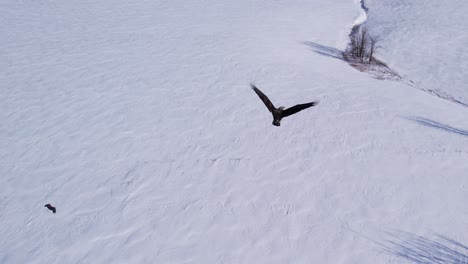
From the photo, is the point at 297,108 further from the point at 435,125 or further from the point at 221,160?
→ the point at 435,125

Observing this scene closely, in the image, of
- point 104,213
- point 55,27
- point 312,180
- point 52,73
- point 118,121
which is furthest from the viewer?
point 55,27

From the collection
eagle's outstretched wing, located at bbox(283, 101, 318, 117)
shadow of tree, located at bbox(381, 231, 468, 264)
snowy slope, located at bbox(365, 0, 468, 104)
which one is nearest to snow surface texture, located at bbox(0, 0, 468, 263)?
shadow of tree, located at bbox(381, 231, 468, 264)

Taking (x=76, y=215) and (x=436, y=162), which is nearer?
(x=76, y=215)

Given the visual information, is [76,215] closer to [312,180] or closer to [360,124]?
[312,180]

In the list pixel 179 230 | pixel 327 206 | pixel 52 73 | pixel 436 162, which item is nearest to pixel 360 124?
pixel 436 162

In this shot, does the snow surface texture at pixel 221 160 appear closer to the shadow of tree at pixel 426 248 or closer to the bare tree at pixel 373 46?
the shadow of tree at pixel 426 248

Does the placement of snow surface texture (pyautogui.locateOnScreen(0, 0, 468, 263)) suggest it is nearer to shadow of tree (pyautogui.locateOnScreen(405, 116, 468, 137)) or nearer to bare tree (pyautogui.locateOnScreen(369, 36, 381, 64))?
shadow of tree (pyautogui.locateOnScreen(405, 116, 468, 137))

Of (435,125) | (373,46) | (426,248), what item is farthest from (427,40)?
(426,248)
